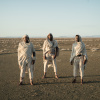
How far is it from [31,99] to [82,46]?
116 inches

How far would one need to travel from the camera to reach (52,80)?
6.56 m

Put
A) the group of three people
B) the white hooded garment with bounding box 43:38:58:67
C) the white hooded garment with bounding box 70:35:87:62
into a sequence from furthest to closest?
the white hooded garment with bounding box 43:38:58:67 → the white hooded garment with bounding box 70:35:87:62 → the group of three people

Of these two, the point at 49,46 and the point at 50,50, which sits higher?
the point at 49,46

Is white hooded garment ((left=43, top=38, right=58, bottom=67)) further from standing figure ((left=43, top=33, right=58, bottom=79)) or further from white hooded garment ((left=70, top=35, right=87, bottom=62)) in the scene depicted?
white hooded garment ((left=70, top=35, right=87, bottom=62))

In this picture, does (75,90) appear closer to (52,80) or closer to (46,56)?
(52,80)

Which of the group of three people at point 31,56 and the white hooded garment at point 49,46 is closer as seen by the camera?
the group of three people at point 31,56

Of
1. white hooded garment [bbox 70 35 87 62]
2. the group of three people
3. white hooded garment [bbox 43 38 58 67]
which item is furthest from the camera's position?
white hooded garment [bbox 43 38 58 67]

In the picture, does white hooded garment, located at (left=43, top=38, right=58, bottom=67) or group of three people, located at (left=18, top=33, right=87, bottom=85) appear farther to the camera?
white hooded garment, located at (left=43, top=38, right=58, bottom=67)

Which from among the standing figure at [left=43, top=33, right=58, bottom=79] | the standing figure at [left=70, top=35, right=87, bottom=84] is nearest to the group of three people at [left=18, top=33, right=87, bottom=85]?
the standing figure at [left=70, top=35, right=87, bottom=84]

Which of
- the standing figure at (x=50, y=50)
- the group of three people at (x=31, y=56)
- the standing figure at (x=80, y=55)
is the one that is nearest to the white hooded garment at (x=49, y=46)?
the standing figure at (x=50, y=50)

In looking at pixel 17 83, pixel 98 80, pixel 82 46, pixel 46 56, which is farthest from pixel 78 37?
pixel 17 83

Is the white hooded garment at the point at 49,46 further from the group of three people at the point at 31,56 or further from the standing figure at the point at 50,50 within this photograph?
the group of three people at the point at 31,56

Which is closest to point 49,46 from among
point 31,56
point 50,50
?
point 50,50

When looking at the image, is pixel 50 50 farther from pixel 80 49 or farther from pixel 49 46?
pixel 80 49
